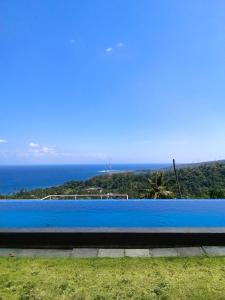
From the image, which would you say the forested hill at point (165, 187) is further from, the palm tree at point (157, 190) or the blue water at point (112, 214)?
the blue water at point (112, 214)

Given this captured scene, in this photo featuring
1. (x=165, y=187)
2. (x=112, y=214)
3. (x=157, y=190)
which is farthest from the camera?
(x=165, y=187)

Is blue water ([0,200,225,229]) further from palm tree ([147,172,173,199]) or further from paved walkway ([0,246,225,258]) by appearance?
palm tree ([147,172,173,199])

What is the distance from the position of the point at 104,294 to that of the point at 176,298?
725mm

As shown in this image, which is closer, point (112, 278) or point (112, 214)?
point (112, 278)

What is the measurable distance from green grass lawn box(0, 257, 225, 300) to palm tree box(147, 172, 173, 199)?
15.9 meters

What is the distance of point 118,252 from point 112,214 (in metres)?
5.40

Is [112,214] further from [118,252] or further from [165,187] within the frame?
[165,187]

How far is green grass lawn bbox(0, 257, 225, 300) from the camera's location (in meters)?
3.77

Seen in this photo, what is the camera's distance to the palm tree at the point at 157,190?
21000 mm

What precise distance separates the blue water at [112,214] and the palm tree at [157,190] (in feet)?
27.8

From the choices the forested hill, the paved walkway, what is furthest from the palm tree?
the paved walkway

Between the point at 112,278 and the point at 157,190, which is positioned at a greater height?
the point at 157,190

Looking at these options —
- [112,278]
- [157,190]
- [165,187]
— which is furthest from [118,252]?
[165,187]

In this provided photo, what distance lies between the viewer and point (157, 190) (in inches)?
845
